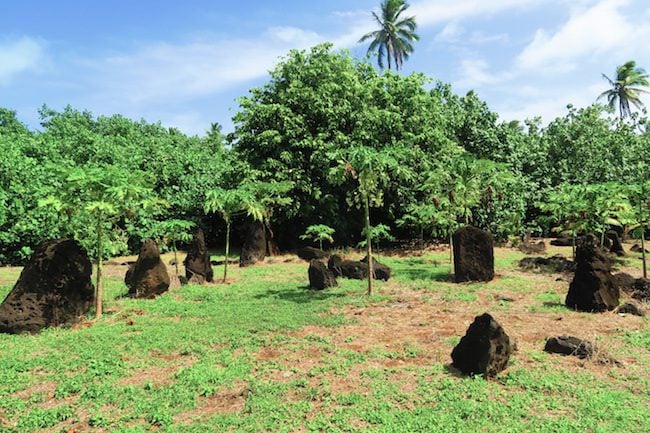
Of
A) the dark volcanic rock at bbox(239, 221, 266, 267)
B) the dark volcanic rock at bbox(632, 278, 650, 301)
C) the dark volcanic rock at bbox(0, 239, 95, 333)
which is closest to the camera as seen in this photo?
the dark volcanic rock at bbox(0, 239, 95, 333)

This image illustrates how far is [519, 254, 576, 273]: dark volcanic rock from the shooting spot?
50.4 ft

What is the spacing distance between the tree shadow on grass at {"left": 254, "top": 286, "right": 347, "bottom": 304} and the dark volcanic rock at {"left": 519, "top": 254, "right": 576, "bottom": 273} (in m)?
7.79

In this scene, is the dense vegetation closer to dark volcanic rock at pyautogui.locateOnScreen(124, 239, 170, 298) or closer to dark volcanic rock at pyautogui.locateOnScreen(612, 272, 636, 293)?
dark volcanic rock at pyautogui.locateOnScreen(612, 272, 636, 293)

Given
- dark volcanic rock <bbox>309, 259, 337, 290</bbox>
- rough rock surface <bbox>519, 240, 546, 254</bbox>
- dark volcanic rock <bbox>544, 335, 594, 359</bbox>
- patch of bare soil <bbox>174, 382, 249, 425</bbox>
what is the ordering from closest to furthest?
patch of bare soil <bbox>174, 382, 249, 425</bbox> < dark volcanic rock <bbox>544, 335, 594, 359</bbox> < dark volcanic rock <bbox>309, 259, 337, 290</bbox> < rough rock surface <bbox>519, 240, 546, 254</bbox>

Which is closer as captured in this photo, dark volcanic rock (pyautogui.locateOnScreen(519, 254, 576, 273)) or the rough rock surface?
dark volcanic rock (pyautogui.locateOnScreen(519, 254, 576, 273))

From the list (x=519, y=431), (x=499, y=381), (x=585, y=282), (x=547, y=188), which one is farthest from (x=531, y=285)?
(x=547, y=188)

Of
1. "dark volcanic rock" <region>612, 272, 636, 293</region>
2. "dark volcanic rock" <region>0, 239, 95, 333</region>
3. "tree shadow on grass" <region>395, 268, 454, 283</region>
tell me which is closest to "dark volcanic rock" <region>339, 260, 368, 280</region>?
"tree shadow on grass" <region>395, 268, 454, 283</region>

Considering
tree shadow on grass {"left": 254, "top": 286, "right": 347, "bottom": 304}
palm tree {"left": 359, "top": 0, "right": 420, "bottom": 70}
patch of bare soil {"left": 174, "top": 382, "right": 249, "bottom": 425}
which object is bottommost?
patch of bare soil {"left": 174, "top": 382, "right": 249, "bottom": 425}

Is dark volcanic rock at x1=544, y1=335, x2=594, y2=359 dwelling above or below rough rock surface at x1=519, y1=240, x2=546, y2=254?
below

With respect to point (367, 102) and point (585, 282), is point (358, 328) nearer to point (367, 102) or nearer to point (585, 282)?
point (585, 282)

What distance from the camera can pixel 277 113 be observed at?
70.4ft

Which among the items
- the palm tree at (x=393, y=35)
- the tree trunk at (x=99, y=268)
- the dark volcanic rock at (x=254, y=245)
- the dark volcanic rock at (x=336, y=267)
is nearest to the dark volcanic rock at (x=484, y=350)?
the tree trunk at (x=99, y=268)

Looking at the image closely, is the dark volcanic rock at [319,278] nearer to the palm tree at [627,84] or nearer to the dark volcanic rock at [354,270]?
the dark volcanic rock at [354,270]

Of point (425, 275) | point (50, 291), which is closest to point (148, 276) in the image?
point (50, 291)
